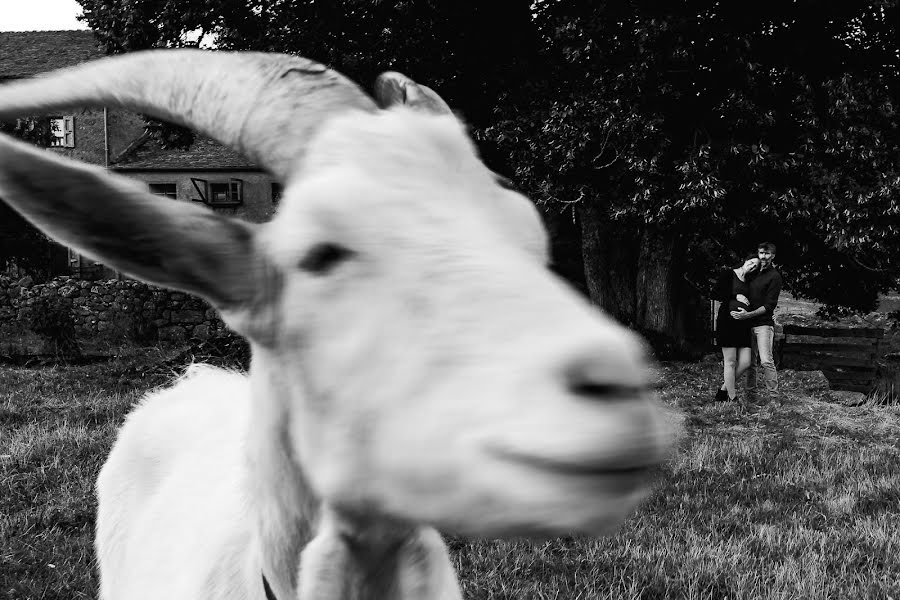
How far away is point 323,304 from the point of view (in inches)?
53.2

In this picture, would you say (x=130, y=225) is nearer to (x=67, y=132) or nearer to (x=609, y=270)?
(x=609, y=270)

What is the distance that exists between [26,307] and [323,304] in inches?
697

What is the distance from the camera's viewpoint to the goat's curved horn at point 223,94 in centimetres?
157

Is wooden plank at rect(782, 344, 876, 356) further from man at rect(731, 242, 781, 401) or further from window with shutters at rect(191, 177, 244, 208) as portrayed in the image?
window with shutters at rect(191, 177, 244, 208)

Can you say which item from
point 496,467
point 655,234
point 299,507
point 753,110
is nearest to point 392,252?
point 496,467

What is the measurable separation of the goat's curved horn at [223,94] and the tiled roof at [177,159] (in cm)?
3265

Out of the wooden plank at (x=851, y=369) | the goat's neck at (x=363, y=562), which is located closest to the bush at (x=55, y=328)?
the wooden plank at (x=851, y=369)

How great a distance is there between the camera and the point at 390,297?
1.27 m

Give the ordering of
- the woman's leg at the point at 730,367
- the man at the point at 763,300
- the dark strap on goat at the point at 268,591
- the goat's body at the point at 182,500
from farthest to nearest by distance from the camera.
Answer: the woman's leg at the point at 730,367 < the man at the point at 763,300 < the goat's body at the point at 182,500 < the dark strap on goat at the point at 268,591

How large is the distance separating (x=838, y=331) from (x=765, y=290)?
602 centimetres

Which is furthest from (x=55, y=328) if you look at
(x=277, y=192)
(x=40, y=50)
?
(x=40, y=50)

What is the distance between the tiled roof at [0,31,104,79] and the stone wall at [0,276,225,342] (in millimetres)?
20695

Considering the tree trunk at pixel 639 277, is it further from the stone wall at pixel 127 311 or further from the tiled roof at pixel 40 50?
the tiled roof at pixel 40 50

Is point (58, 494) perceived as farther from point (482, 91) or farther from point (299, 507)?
point (482, 91)
